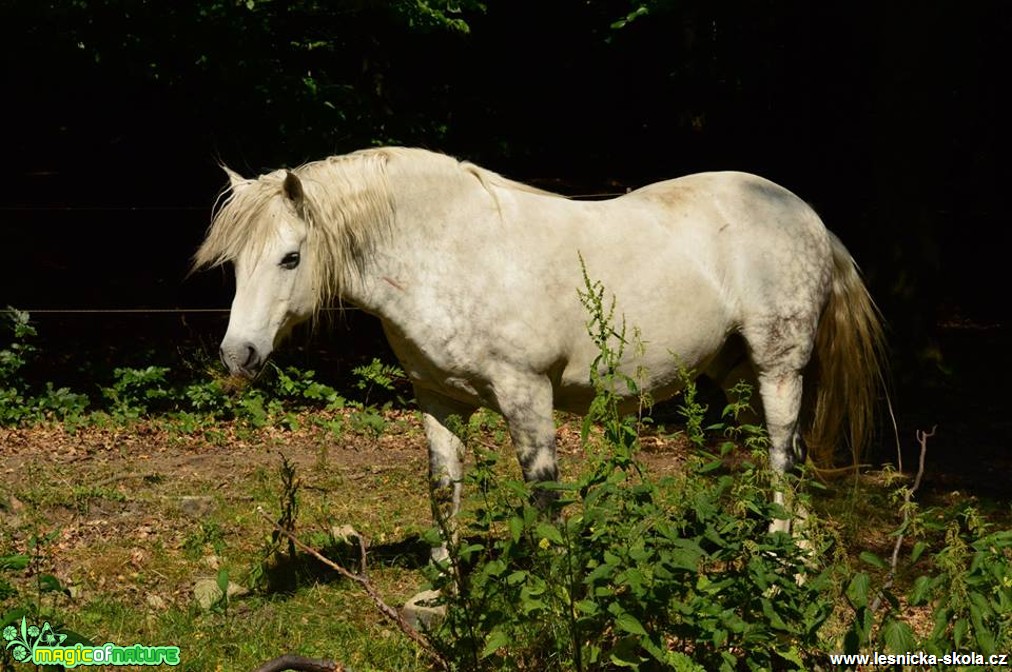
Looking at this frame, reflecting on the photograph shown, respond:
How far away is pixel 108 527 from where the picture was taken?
577 cm

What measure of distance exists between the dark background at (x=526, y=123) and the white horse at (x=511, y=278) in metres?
3.65

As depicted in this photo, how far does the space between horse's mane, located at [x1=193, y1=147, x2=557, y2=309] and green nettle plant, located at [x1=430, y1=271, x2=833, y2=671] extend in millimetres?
1608

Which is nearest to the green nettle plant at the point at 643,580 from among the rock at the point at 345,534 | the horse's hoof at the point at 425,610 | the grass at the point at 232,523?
the grass at the point at 232,523

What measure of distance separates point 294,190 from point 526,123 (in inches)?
467

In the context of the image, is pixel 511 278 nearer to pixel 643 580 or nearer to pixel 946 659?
pixel 643 580

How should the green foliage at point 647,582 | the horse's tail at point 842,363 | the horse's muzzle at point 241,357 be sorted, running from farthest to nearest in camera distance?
the horse's tail at point 842,363 < the horse's muzzle at point 241,357 < the green foliage at point 647,582

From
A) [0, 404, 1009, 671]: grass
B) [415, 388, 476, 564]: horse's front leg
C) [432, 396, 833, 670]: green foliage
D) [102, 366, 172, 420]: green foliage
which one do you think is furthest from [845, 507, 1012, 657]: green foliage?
[102, 366, 172, 420]: green foliage

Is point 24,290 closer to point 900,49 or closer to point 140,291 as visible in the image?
point 140,291

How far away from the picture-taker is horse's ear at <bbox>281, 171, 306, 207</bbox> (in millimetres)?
4383

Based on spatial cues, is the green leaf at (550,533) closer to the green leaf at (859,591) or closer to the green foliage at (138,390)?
the green leaf at (859,591)

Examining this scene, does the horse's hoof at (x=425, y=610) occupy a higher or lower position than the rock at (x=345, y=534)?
higher

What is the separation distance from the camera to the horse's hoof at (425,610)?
14.3 ft

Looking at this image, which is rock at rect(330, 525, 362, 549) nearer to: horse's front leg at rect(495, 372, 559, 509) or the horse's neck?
horse's front leg at rect(495, 372, 559, 509)

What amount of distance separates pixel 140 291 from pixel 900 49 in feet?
24.2
